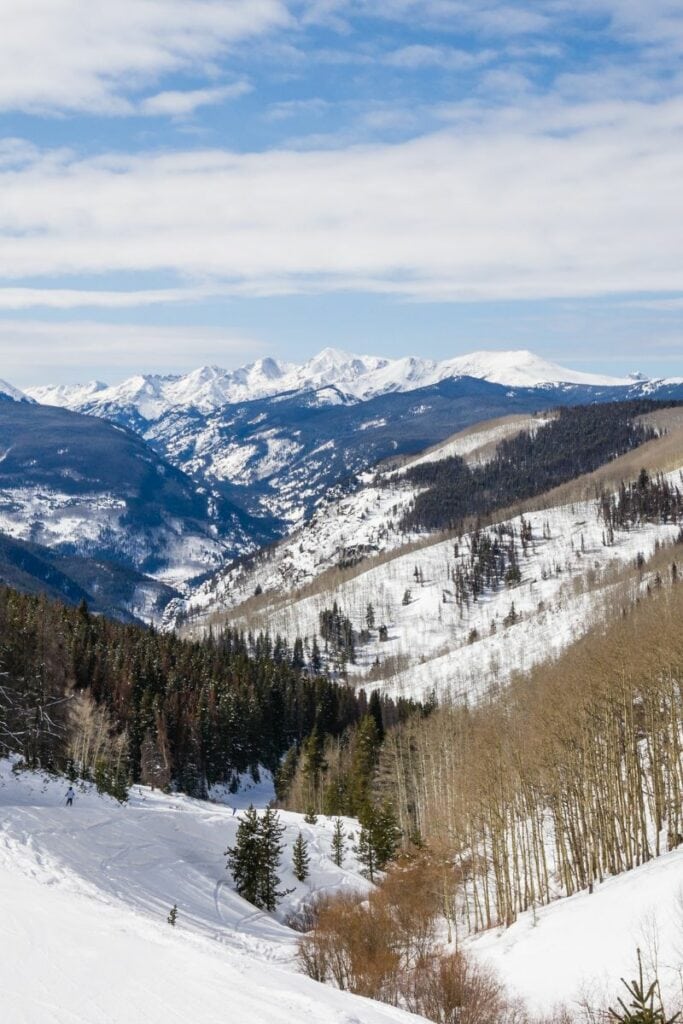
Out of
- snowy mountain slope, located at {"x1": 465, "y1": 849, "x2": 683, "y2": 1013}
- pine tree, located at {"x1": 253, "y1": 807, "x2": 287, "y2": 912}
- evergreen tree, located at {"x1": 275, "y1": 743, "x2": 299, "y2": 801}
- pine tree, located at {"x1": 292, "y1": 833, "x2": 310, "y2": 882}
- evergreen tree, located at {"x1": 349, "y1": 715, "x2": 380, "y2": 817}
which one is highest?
snowy mountain slope, located at {"x1": 465, "y1": 849, "x2": 683, "y2": 1013}

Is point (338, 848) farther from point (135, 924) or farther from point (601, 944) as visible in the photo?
point (135, 924)

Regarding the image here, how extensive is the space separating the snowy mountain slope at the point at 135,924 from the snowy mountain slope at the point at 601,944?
41.1 feet

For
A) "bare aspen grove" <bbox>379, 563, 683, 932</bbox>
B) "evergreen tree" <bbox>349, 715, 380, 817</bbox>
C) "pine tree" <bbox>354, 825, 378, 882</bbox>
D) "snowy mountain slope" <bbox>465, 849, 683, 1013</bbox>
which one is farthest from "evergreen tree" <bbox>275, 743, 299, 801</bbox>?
"snowy mountain slope" <bbox>465, 849, 683, 1013</bbox>

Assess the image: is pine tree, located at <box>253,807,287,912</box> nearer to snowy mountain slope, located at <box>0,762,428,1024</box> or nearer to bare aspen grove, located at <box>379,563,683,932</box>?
snowy mountain slope, located at <box>0,762,428,1024</box>

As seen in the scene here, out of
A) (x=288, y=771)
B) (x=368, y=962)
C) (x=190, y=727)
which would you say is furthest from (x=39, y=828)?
(x=288, y=771)

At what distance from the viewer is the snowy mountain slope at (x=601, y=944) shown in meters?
34.4

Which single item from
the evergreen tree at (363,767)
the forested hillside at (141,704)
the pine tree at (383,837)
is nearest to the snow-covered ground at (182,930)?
the pine tree at (383,837)

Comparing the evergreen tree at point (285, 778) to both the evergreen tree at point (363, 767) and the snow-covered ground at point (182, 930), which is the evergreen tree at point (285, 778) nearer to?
the evergreen tree at point (363, 767)

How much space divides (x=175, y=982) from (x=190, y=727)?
293ft

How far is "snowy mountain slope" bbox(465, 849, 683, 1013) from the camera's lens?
34406mm

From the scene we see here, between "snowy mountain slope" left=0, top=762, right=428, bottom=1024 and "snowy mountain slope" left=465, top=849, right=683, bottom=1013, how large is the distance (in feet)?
41.1

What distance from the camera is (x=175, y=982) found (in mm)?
22750

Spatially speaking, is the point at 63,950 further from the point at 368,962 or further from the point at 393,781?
the point at 393,781

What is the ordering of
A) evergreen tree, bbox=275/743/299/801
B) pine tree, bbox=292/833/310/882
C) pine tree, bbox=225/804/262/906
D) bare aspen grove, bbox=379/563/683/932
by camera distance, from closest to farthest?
bare aspen grove, bbox=379/563/683/932 → pine tree, bbox=225/804/262/906 → pine tree, bbox=292/833/310/882 → evergreen tree, bbox=275/743/299/801
